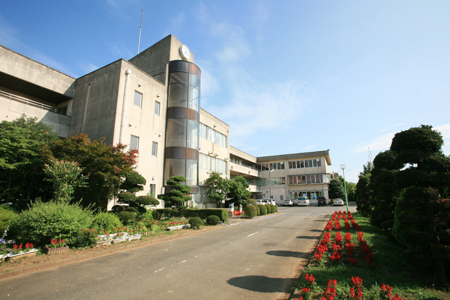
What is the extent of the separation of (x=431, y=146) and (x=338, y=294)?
4.51 metres

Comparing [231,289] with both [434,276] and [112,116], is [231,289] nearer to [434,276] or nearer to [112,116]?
[434,276]

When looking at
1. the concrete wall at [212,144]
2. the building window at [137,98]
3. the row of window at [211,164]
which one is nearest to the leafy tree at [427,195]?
the building window at [137,98]

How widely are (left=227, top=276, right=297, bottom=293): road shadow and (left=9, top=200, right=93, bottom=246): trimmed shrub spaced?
670cm

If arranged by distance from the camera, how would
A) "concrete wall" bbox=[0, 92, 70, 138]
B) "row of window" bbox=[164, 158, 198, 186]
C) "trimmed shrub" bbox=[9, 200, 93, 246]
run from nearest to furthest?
1. "trimmed shrub" bbox=[9, 200, 93, 246]
2. "concrete wall" bbox=[0, 92, 70, 138]
3. "row of window" bbox=[164, 158, 198, 186]

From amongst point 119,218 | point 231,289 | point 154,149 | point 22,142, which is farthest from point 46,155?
point 231,289

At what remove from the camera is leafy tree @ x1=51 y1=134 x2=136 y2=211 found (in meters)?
13.7

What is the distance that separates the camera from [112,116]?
62.0ft

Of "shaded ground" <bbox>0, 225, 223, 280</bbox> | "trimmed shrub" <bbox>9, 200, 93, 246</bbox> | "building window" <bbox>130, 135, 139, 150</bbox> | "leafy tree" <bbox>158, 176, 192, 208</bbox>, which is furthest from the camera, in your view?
"building window" <bbox>130, 135, 139, 150</bbox>

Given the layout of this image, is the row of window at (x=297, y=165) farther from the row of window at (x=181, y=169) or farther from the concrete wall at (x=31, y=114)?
the concrete wall at (x=31, y=114)

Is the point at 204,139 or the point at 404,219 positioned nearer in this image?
the point at 404,219

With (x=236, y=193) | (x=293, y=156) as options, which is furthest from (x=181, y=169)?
(x=293, y=156)

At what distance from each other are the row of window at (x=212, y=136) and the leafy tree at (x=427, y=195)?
23.6 metres

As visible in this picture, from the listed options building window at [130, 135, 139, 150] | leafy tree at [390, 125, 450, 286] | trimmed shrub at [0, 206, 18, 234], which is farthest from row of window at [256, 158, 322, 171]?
trimmed shrub at [0, 206, 18, 234]

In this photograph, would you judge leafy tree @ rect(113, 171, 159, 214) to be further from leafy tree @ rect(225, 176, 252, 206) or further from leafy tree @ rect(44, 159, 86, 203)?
leafy tree @ rect(225, 176, 252, 206)
